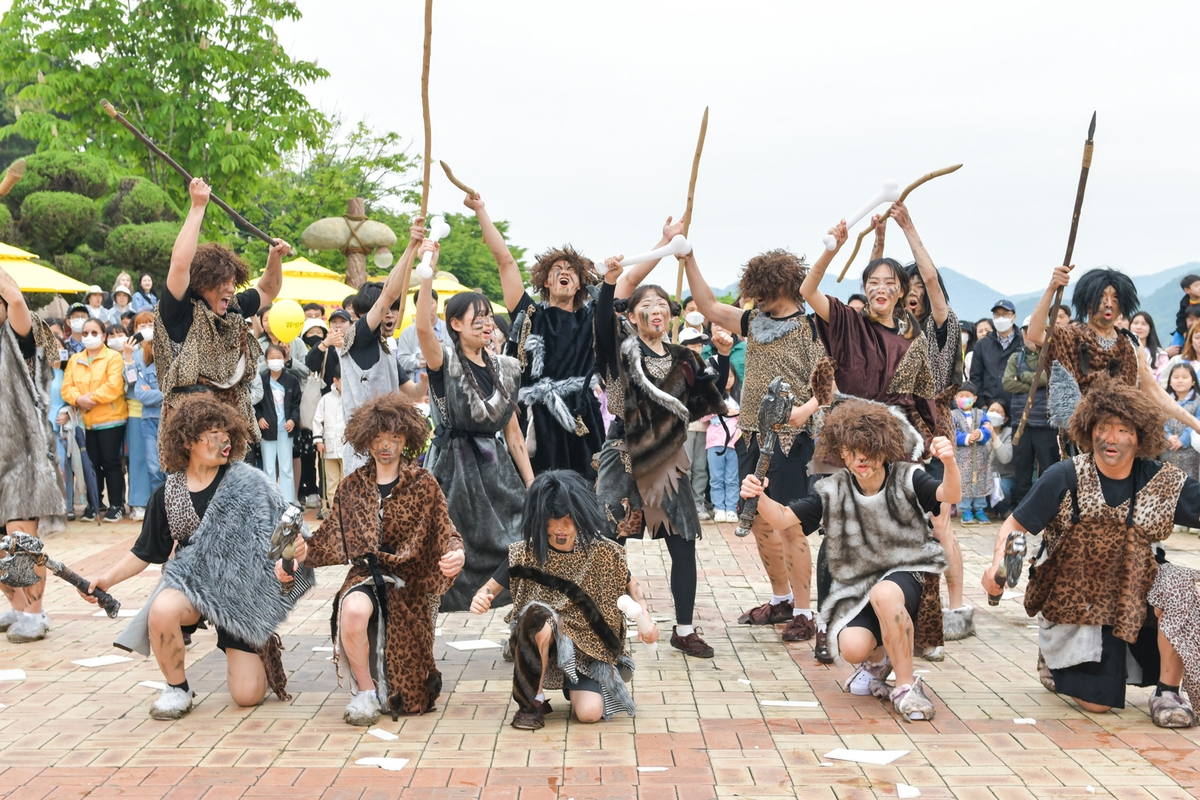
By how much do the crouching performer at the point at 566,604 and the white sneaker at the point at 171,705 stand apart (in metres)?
1.33

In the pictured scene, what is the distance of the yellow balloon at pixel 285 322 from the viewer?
1366 cm

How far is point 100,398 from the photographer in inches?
439

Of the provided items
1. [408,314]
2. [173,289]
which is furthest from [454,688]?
[408,314]

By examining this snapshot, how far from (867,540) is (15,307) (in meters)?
4.55

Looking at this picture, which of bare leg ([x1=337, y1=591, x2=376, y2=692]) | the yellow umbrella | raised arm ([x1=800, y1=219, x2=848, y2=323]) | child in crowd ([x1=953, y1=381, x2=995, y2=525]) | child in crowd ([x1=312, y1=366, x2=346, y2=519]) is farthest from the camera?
the yellow umbrella

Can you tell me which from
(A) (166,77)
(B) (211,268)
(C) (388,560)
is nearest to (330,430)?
(B) (211,268)

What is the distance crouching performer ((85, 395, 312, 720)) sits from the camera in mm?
5160

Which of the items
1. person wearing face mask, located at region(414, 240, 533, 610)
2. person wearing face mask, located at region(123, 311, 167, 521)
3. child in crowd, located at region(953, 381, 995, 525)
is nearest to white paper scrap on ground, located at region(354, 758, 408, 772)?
person wearing face mask, located at region(414, 240, 533, 610)

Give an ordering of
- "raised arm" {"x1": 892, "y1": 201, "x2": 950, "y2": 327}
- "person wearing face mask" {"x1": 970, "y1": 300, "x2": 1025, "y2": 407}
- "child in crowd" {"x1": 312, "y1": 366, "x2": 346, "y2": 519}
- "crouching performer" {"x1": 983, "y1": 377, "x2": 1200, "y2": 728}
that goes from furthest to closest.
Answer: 1. "person wearing face mask" {"x1": 970, "y1": 300, "x2": 1025, "y2": 407}
2. "child in crowd" {"x1": 312, "y1": 366, "x2": 346, "y2": 519}
3. "raised arm" {"x1": 892, "y1": 201, "x2": 950, "y2": 327}
4. "crouching performer" {"x1": 983, "y1": 377, "x2": 1200, "y2": 728}

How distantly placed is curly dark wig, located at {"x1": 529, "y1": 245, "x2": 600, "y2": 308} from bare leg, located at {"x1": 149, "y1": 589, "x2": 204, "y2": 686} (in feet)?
8.38

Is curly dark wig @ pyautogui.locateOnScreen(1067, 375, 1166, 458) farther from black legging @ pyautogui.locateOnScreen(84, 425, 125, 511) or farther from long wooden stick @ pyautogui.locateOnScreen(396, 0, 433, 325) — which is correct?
black legging @ pyautogui.locateOnScreen(84, 425, 125, 511)

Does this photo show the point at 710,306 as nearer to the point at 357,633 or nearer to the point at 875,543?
the point at 875,543

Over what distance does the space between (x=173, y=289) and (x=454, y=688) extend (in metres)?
2.49

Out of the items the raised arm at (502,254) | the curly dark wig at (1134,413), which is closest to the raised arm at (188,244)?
the raised arm at (502,254)
